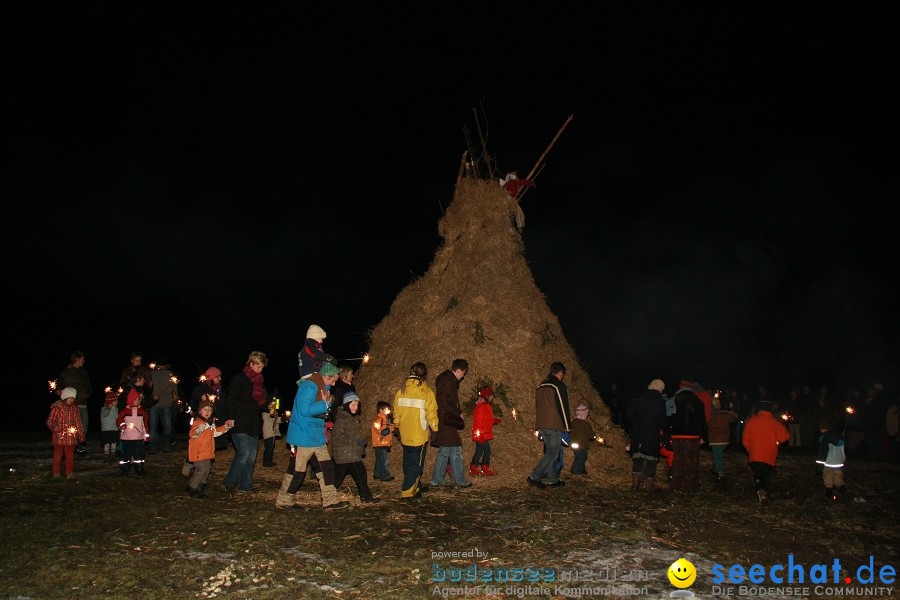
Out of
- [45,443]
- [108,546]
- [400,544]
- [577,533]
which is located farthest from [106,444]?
[577,533]

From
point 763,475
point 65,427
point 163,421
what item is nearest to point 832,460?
point 763,475

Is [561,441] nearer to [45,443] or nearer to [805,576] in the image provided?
[805,576]

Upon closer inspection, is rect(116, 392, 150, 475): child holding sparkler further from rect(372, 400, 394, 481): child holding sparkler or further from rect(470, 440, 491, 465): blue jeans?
rect(470, 440, 491, 465): blue jeans

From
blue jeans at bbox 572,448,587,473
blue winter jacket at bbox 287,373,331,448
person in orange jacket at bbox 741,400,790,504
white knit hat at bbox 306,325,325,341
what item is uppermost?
white knit hat at bbox 306,325,325,341

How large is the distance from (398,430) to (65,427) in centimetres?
536

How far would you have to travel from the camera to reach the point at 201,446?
8891mm

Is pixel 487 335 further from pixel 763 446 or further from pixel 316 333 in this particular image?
pixel 763 446

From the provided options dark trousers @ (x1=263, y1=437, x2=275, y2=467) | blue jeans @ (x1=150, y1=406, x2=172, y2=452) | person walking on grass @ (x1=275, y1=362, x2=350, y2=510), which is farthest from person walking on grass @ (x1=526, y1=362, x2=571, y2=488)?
blue jeans @ (x1=150, y1=406, x2=172, y2=452)

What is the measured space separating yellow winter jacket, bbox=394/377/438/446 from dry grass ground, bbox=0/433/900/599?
0.89 meters

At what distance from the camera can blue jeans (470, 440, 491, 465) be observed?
10719mm

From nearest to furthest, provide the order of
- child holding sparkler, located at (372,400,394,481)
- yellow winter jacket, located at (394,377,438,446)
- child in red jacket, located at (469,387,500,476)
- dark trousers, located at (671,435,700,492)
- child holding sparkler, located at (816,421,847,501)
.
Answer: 1. yellow winter jacket, located at (394,377,438,446)
2. child holding sparkler, located at (816,421,847,501)
3. dark trousers, located at (671,435,700,492)
4. child holding sparkler, located at (372,400,394,481)
5. child in red jacket, located at (469,387,500,476)

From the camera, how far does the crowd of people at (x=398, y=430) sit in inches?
332

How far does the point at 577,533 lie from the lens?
7129mm

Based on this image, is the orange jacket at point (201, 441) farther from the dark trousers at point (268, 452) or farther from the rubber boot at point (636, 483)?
the rubber boot at point (636, 483)
